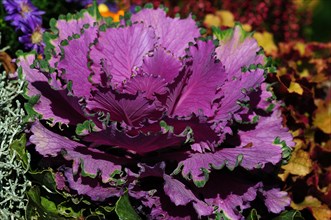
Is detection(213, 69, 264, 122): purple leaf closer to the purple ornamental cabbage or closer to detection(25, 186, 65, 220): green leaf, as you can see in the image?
the purple ornamental cabbage

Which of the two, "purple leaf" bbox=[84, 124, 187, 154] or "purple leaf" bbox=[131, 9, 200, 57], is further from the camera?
"purple leaf" bbox=[131, 9, 200, 57]

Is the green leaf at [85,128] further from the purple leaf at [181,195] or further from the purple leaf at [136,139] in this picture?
the purple leaf at [181,195]

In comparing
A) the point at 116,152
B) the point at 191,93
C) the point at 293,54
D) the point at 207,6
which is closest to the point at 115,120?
the point at 116,152

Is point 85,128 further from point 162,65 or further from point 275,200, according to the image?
point 275,200

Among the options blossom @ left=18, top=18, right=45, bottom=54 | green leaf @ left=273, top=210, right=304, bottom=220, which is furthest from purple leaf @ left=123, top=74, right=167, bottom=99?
blossom @ left=18, top=18, right=45, bottom=54

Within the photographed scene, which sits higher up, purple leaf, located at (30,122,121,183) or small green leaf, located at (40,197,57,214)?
purple leaf, located at (30,122,121,183)

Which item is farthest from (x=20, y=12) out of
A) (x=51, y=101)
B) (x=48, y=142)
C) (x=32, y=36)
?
(x=48, y=142)

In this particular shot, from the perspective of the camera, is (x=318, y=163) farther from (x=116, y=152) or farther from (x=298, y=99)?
(x=116, y=152)

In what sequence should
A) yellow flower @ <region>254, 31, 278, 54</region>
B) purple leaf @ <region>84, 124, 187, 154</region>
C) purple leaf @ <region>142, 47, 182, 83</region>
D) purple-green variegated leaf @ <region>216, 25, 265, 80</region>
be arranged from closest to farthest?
purple leaf @ <region>84, 124, 187, 154</region> → purple leaf @ <region>142, 47, 182, 83</region> → purple-green variegated leaf @ <region>216, 25, 265, 80</region> → yellow flower @ <region>254, 31, 278, 54</region>
